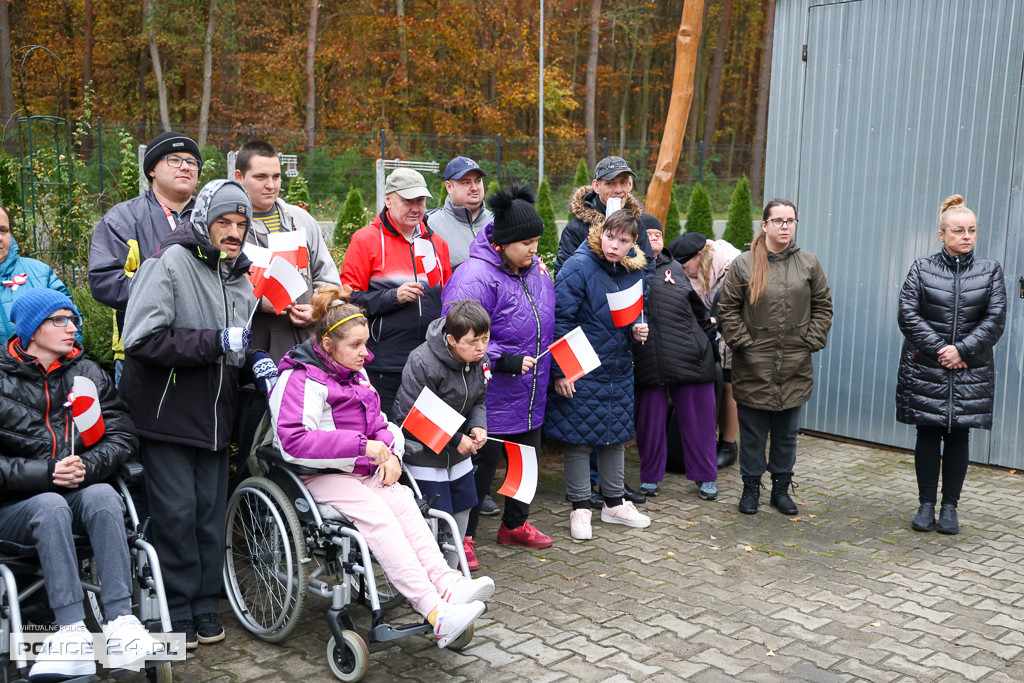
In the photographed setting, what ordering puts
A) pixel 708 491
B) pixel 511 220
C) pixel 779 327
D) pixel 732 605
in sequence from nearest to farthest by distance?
pixel 732 605 < pixel 511 220 < pixel 779 327 < pixel 708 491

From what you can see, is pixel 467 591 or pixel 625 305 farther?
pixel 625 305

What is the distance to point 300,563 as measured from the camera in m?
3.82

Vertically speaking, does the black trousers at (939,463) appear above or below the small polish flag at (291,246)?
below

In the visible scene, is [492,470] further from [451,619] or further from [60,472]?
[60,472]

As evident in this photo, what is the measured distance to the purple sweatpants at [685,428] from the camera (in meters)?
6.33

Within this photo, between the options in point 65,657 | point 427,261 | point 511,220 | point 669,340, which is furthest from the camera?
point 669,340

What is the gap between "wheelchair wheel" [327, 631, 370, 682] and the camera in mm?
3705

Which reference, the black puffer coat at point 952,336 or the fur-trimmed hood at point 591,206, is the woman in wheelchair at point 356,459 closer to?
the fur-trimmed hood at point 591,206

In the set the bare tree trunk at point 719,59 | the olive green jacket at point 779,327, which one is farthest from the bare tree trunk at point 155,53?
the olive green jacket at point 779,327

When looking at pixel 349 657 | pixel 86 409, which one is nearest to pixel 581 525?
pixel 349 657

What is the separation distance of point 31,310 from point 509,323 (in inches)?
90.7

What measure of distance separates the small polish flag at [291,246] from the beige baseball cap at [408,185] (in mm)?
623

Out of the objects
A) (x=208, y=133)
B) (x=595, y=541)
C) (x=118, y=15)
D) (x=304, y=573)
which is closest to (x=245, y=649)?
(x=304, y=573)

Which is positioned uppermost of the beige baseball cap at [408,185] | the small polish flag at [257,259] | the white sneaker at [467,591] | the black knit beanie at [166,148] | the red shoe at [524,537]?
the black knit beanie at [166,148]
